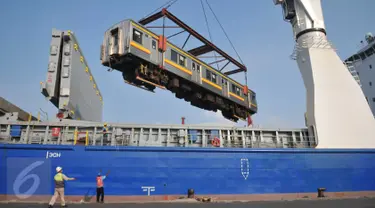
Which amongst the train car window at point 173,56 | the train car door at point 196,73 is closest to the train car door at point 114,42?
the train car window at point 173,56

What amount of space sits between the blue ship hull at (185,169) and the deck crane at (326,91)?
866 millimetres

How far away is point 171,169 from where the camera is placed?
10289 mm

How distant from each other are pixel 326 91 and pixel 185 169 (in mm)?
8214

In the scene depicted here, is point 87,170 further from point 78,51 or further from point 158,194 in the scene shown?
point 78,51

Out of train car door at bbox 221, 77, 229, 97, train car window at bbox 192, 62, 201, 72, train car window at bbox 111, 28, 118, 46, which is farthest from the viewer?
train car door at bbox 221, 77, 229, 97

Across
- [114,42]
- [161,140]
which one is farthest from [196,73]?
[114,42]

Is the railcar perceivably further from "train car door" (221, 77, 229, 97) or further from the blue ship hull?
the blue ship hull

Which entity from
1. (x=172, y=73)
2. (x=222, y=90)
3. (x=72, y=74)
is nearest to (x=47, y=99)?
(x=72, y=74)

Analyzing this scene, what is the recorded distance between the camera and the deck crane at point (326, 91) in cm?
1225

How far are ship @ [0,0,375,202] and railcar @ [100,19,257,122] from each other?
237cm

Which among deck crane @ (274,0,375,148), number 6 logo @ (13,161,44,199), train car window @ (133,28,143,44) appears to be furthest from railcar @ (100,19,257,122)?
number 6 logo @ (13,161,44,199)

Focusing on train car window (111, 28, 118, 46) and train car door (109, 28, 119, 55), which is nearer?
train car door (109, 28, 119, 55)

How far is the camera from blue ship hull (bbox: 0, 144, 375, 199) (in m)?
9.71

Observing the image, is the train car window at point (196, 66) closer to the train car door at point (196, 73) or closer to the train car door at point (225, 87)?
the train car door at point (196, 73)
